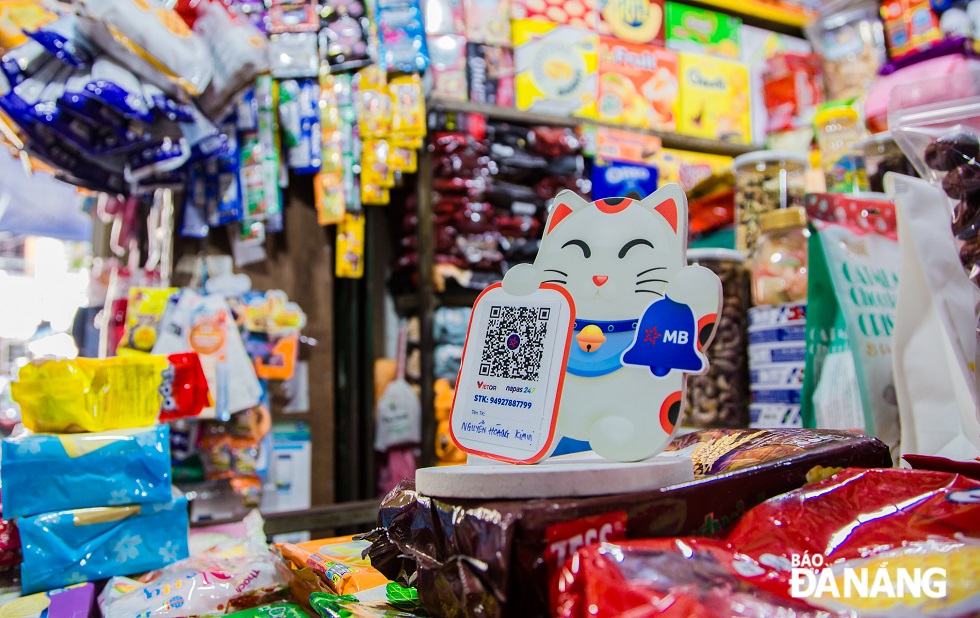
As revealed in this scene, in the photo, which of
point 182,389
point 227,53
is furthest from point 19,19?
point 182,389

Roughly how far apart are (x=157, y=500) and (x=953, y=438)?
121 centimetres

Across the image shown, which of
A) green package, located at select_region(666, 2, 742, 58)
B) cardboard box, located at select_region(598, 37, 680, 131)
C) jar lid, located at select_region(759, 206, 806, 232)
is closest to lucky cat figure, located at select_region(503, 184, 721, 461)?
jar lid, located at select_region(759, 206, 806, 232)

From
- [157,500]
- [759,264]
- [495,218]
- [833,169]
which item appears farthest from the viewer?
[495,218]

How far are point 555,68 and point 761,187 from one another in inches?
53.5

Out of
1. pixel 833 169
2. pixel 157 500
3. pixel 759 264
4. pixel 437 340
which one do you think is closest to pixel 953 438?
pixel 759 264

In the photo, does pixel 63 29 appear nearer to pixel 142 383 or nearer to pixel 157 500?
pixel 142 383

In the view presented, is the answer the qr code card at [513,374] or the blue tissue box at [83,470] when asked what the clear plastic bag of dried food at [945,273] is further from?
the blue tissue box at [83,470]

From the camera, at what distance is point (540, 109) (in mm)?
3039

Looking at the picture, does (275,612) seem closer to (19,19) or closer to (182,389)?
(182,389)

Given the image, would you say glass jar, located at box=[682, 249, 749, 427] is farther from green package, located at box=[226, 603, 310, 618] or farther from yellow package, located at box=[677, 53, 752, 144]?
yellow package, located at box=[677, 53, 752, 144]

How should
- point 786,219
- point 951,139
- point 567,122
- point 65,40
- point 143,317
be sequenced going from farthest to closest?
1. point 567,122
2. point 143,317
3. point 65,40
4. point 786,219
5. point 951,139

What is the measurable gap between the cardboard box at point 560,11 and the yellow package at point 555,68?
53 millimetres

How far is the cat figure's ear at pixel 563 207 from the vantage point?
957 millimetres

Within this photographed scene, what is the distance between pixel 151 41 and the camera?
202 centimetres
